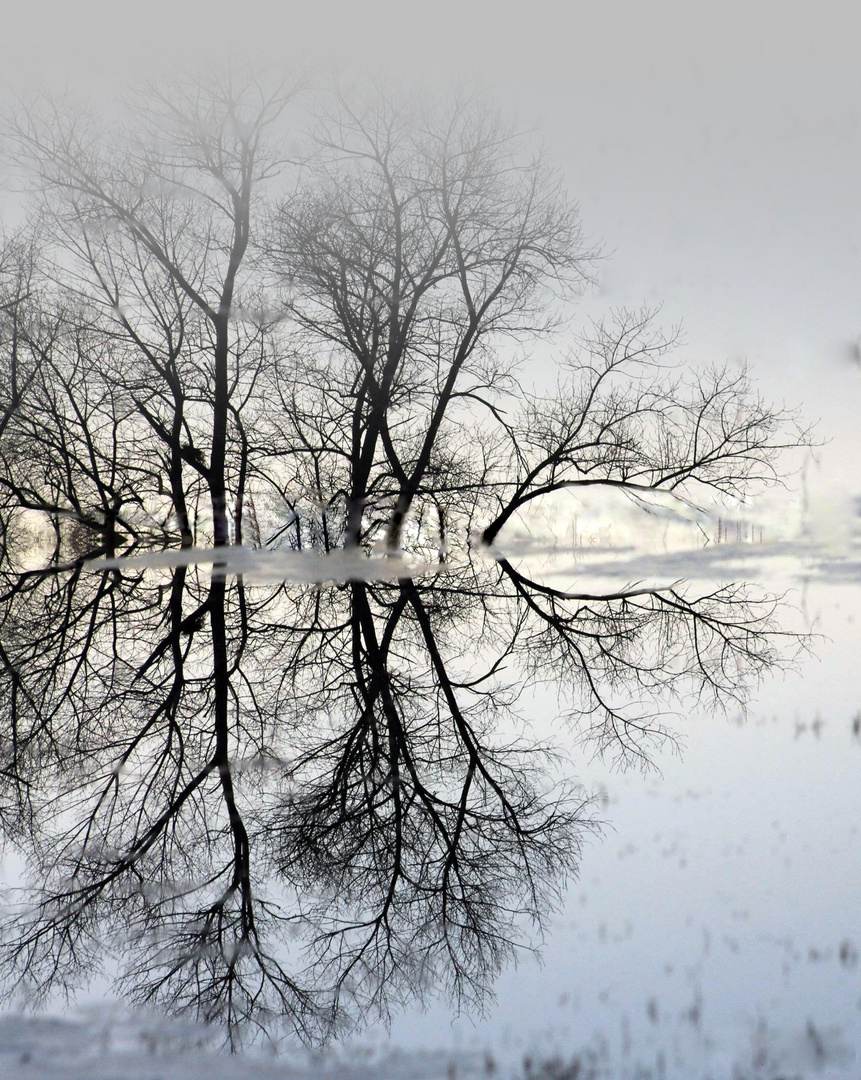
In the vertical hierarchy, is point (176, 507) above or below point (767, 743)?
above

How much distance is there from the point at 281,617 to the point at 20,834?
3.33 m

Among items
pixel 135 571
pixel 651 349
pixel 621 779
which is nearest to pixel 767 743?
pixel 621 779

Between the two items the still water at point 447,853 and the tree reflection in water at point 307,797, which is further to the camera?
the tree reflection in water at point 307,797

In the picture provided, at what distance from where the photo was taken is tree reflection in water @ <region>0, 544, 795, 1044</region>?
1577 millimetres

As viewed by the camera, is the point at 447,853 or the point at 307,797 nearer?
the point at 447,853

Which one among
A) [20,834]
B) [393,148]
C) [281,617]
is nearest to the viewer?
[20,834]

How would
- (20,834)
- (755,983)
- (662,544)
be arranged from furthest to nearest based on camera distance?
1. (662,544)
2. (20,834)
3. (755,983)

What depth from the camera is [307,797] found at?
2.24 meters

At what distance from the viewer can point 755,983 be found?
1.40 meters

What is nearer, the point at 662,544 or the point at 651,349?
the point at 651,349

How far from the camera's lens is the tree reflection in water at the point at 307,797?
1.58m

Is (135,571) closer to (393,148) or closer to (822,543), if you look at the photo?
(393,148)

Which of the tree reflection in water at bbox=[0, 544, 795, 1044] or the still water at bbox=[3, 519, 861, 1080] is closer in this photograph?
the still water at bbox=[3, 519, 861, 1080]

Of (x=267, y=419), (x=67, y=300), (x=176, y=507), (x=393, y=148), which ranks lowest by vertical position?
(x=176, y=507)
